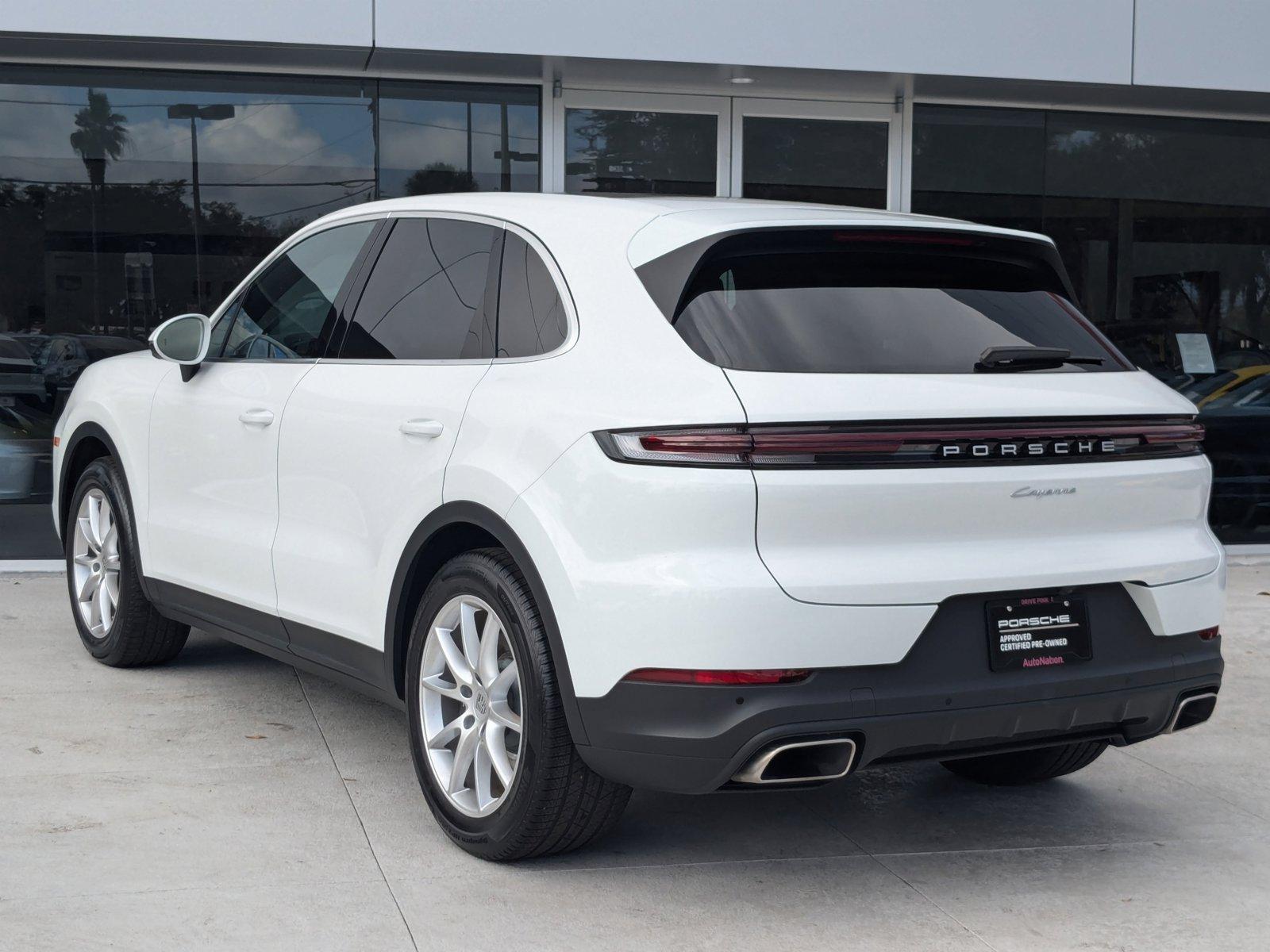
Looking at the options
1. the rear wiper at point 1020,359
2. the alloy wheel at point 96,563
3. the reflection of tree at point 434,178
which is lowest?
the alloy wheel at point 96,563

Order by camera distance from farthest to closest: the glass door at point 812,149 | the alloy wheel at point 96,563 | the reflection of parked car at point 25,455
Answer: the glass door at point 812,149
the reflection of parked car at point 25,455
the alloy wheel at point 96,563

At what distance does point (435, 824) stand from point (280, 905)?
756mm

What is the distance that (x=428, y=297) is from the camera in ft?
14.4

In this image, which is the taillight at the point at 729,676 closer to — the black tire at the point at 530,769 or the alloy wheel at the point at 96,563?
the black tire at the point at 530,769

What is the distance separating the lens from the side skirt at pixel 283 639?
4.37 metres

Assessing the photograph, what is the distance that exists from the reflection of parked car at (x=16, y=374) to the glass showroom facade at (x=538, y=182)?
1 cm

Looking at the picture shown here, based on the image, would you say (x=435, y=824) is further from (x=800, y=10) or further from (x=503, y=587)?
(x=800, y=10)

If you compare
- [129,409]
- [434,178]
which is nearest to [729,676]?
[129,409]

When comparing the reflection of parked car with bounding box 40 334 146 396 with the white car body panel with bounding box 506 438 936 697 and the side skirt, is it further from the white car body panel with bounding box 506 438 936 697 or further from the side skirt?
the white car body panel with bounding box 506 438 936 697

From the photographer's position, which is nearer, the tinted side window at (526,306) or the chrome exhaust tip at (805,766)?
the chrome exhaust tip at (805,766)

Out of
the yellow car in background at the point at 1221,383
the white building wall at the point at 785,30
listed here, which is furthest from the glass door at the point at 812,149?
the yellow car in background at the point at 1221,383

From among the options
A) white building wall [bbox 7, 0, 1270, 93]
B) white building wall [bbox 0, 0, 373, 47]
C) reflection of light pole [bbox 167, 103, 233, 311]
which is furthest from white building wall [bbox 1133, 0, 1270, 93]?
reflection of light pole [bbox 167, 103, 233, 311]

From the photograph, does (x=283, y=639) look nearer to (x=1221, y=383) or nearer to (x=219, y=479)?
(x=219, y=479)

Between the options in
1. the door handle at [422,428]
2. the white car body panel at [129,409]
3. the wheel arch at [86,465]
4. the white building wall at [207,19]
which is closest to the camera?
the door handle at [422,428]
